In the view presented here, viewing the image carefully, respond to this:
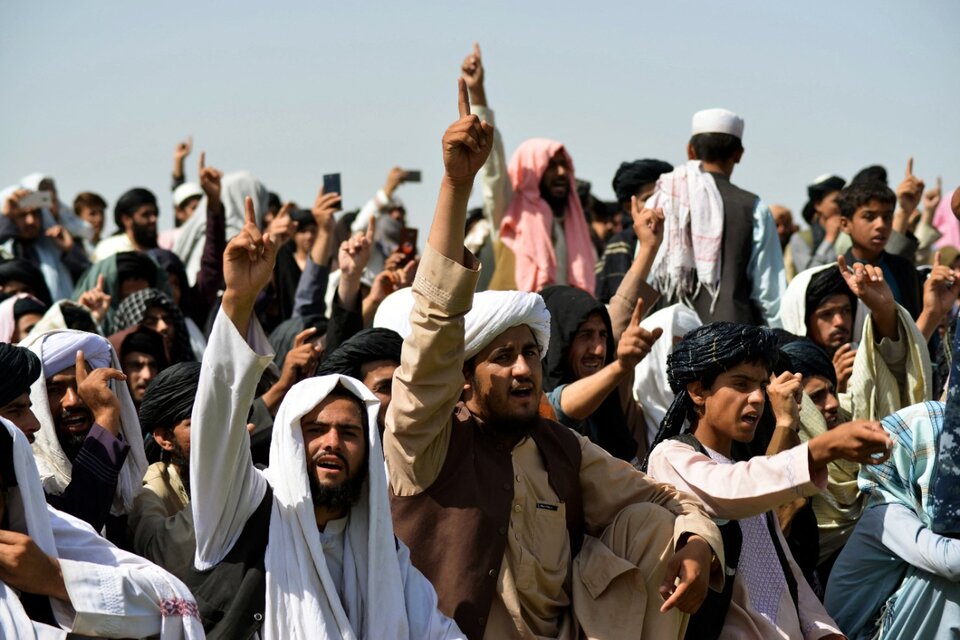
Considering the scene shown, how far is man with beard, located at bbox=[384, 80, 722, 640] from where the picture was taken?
4.72m

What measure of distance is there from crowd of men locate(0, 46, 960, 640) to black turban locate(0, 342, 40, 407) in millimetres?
12

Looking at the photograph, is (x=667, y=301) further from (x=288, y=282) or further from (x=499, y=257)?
(x=288, y=282)

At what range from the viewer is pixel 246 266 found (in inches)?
183

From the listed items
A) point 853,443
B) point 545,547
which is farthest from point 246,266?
point 853,443

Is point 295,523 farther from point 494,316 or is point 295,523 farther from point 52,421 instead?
point 52,421

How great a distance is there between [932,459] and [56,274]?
7.15m

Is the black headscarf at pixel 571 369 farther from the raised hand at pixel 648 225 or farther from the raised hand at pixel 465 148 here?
the raised hand at pixel 465 148

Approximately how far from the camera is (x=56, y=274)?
11180mm

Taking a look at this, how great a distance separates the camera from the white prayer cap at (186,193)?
12.8m

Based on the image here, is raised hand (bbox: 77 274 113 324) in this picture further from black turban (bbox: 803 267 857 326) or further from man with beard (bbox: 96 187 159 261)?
black turban (bbox: 803 267 857 326)

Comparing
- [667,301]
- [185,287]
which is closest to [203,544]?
[667,301]

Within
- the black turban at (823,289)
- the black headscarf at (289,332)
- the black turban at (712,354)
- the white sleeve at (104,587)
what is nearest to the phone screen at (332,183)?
the black headscarf at (289,332)

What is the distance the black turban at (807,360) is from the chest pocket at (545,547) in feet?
7.03

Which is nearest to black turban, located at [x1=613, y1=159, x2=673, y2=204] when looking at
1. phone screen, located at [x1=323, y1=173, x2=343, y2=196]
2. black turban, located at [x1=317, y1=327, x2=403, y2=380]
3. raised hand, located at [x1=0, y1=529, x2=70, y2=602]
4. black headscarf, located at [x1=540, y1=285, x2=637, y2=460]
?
phone screen, located at [x1=323, y1=173, x2=343, y2=196]
